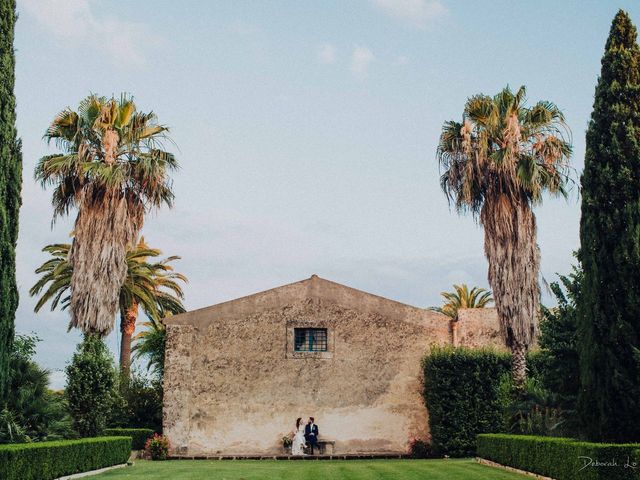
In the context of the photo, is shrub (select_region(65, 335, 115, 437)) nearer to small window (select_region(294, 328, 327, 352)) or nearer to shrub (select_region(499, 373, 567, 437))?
small window (select_region(294, 328, 327, 352))

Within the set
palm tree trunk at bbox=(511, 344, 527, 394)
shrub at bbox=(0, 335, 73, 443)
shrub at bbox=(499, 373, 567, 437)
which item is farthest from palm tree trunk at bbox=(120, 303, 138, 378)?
shrub at bbox=(499, 373, 567, 437)

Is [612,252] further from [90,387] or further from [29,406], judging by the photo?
[90,387]

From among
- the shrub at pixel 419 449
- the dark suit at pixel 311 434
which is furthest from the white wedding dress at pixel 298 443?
the shrub at pixel 419 449

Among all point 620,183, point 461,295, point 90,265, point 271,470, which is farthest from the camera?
point 461,295

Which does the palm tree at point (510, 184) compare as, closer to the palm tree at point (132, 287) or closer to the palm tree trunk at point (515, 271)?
the palm tree trunk at point (515, 271)

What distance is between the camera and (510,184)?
1085 inches

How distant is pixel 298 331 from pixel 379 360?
3.32 metres

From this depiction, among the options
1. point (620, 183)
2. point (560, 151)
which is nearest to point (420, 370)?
point (560, 151)

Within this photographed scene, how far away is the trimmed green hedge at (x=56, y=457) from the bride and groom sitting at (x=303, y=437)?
25.7 ft

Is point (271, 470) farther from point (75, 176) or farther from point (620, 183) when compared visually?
point (75, 176)

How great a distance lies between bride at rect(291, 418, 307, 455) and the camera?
2889 centimetres

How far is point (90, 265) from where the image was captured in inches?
1029

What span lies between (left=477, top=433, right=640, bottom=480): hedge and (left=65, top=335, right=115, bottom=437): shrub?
1165cm

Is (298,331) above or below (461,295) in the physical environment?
below
